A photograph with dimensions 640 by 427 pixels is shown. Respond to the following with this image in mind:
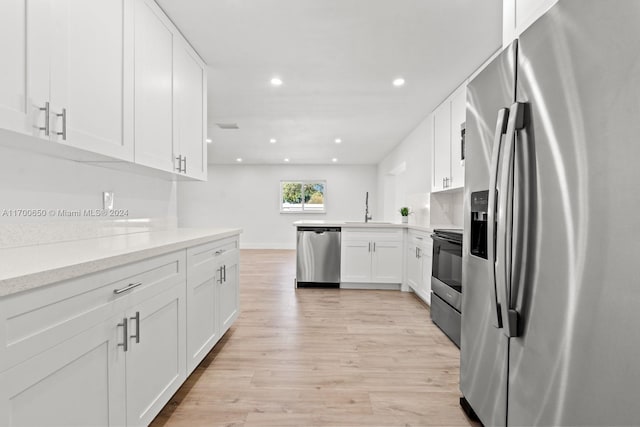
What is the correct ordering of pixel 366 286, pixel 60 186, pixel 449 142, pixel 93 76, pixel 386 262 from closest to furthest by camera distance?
pixel 93 76, pixel 60 186, pixel 449 142, pixel 386 262, pixel 366 286

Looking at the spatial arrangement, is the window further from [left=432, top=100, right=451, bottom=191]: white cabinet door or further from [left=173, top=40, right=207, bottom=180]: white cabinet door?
[left=173, top=40, right=207, bottom=180]: white cabinet door

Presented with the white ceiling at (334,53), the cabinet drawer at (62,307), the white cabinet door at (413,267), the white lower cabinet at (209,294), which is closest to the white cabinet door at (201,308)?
the white lower cabinet at (209,294)

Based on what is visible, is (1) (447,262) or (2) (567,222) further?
(1) (447,262)

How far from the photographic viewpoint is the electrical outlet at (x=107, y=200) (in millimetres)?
1926

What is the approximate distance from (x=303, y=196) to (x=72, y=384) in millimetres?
8206

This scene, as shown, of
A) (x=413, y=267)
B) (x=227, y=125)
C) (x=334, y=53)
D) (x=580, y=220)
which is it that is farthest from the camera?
(x=227, y=125)

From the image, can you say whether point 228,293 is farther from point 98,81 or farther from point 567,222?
point 567,222

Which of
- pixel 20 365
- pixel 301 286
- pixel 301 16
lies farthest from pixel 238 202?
pixel 20 365

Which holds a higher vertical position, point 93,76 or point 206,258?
point 93,76

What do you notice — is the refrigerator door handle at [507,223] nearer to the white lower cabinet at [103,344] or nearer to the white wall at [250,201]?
the white lower cabinet at [103,344]

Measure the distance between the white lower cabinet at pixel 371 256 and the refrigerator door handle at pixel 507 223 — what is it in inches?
125

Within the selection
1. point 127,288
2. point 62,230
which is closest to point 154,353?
point 127,288

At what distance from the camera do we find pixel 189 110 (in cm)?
259

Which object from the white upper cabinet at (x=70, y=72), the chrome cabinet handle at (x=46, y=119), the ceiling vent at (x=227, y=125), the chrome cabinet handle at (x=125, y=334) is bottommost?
the chrome cabinet handle at (x=125, y=334)
